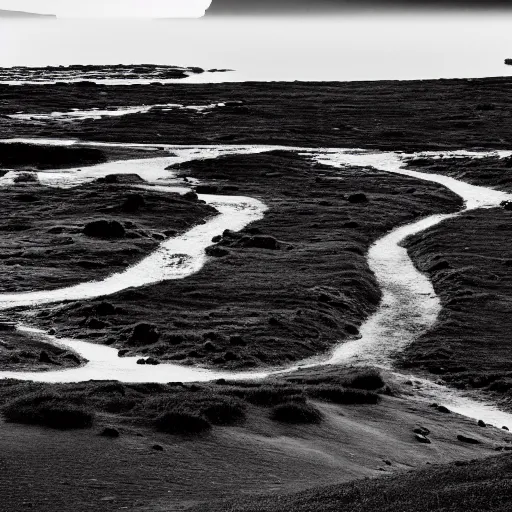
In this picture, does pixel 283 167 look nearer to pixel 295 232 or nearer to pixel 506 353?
pixel 295 232

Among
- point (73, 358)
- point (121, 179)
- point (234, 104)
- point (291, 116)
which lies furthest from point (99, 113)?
point (73, 358)


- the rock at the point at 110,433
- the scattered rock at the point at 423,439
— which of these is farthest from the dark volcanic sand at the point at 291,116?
the rock at the point at 110,433

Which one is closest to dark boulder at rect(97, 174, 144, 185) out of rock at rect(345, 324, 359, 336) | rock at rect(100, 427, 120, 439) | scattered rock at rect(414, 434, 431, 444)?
rock at rect(345, 324, 359, 336)

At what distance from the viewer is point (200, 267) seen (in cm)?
6531

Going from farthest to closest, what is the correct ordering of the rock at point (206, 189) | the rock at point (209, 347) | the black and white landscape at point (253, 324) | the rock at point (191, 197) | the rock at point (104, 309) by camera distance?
the rock at point (206, 189), the rock at point (191, 197), the rock at point (104, 309), the rock at point (209, 347), the black and white landscape at point (253, 324)

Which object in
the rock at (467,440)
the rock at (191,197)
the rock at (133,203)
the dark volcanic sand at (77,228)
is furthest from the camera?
the rock at (191,197)

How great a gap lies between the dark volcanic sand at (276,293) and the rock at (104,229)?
7.76 meters

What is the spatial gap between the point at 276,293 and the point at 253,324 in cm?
657

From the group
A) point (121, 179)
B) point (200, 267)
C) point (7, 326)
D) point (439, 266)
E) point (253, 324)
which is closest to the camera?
point (7, 326)

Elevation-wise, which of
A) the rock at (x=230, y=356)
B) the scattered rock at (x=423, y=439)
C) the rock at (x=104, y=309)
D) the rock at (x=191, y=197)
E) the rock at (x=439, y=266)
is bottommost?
the scattered rock at (x=423, y=439)

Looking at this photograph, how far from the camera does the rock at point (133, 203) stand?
272 feet

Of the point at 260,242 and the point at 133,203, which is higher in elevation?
the point at 133,203

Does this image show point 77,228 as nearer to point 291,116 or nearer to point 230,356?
point 230,356

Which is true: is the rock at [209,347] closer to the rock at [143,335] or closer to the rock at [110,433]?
the rock at [143,335]
